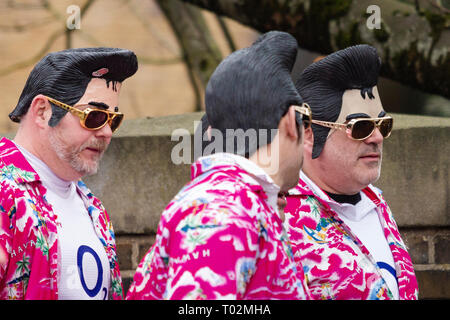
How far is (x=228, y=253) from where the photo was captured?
6.80 feet

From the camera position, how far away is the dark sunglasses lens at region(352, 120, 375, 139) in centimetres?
320

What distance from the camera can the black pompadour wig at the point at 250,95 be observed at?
7.53ft

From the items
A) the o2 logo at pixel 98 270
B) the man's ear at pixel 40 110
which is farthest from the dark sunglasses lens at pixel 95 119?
the o2 logo at pixel 98 270

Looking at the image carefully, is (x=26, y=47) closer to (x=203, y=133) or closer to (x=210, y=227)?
(x=203, y=133)

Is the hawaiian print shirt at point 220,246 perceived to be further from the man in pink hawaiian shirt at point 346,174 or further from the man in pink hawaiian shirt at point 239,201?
the man in pink hawaiian shirt at point 346,174

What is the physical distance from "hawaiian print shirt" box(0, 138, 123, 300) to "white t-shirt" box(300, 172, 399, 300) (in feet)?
2.93

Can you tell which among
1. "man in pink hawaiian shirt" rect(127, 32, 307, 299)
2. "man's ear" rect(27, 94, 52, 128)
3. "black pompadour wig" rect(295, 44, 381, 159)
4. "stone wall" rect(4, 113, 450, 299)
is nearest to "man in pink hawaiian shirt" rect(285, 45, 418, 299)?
"black pompadour wig" rect(295, 44, 381, 159)

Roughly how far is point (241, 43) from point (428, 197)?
272cm

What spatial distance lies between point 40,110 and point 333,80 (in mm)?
1005

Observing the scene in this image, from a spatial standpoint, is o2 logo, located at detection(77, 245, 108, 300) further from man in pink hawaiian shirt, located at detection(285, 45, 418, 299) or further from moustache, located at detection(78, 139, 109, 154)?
man in pink hawaiian shirt, located at detection(285, 45, 418, 299)

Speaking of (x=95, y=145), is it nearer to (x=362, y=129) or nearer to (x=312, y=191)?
(x=312, y=191)

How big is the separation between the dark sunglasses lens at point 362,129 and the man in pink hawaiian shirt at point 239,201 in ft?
2.66

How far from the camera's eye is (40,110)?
3197mm

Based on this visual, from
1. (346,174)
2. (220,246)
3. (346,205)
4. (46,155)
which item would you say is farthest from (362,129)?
(220,246)
